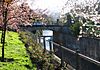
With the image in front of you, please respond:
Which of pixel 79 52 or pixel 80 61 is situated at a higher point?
pixel 79 52

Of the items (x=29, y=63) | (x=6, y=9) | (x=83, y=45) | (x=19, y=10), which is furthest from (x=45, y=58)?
(x=83, y=45)

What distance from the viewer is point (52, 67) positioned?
10391mm

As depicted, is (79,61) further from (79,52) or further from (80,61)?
(79,52)

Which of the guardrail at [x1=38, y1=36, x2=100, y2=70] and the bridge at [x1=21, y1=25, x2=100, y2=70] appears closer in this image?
the guardrail at [x1=38, y1=36, x2=100, y2=70]

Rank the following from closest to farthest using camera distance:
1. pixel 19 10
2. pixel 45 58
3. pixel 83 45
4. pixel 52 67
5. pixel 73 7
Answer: pixel 52 67
pixel 45 58
pixel 73 7
pixel 19 10
pixel 83 45

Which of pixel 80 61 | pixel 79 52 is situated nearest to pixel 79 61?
pixel 80 61

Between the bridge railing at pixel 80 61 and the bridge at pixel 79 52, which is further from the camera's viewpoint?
the bridge at pixel 79 52

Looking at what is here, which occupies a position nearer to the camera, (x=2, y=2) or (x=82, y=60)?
(x=82, y=60)

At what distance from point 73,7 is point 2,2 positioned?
3423 mm

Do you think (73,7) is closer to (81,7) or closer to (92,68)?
(81,7)

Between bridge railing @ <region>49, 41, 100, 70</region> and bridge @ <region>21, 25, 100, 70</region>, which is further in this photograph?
bridge @ <region>21, 25, 100, 70</region>

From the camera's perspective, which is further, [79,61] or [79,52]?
[79,52]

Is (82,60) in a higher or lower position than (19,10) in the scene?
lower

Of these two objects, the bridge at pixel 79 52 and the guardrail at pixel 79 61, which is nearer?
the guardrail at pixel 79 61
